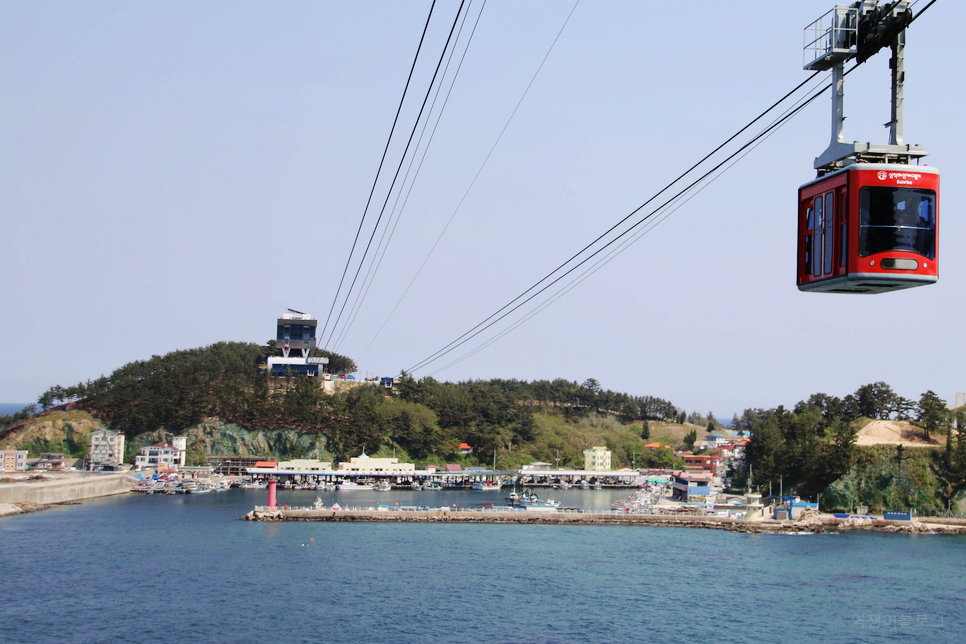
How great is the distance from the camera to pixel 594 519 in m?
55.2

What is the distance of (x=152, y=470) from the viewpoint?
7906 centimetres

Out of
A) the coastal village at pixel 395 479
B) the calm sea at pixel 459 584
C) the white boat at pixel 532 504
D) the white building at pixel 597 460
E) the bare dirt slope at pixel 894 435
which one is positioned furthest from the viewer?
the white building at pixel 597 460

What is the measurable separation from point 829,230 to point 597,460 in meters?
87.9

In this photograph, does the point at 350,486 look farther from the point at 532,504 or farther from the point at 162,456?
the point at 532,504

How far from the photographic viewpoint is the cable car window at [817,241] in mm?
9523

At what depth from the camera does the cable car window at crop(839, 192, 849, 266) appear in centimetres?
884

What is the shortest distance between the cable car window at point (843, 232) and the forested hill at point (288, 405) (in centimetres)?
7985

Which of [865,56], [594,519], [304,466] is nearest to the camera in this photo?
[865,56]

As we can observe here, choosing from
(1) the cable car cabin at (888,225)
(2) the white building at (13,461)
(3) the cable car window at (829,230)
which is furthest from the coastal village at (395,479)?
(1) the cable car cabin at (888,225)

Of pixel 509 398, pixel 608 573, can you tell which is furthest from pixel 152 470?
pixel 608 573

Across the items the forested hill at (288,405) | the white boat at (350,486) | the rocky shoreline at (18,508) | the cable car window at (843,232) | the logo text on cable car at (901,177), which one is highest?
the logo text on cable car at (901,177)

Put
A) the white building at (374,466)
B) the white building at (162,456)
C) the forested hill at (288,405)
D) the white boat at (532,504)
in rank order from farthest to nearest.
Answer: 1. the forested hill at (288,405)
2. the white building at (374,466)
3. the white building at (162,456)
4. the white boat at (532,504)

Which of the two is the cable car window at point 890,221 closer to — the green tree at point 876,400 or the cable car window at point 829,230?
the cable car window at point 829,230

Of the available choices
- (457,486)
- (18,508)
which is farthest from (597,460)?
(18,508)
